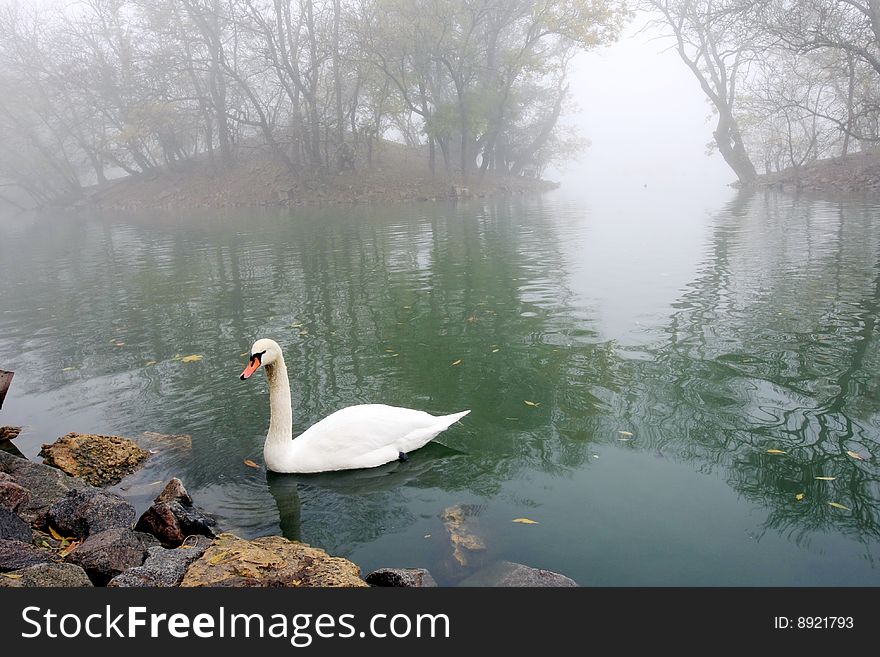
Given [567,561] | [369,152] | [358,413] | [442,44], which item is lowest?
[567,561]

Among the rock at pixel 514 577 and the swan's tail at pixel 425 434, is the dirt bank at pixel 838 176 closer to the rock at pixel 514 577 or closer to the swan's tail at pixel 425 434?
the swan's tail at pixel 425 434

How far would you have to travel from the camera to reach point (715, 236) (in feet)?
62.1

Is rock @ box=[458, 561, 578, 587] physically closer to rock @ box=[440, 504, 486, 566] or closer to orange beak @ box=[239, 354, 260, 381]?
rock @ box=[440, 504, 486, 566]

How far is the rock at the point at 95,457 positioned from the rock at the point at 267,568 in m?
2.09

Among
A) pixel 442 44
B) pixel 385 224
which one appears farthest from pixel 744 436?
pixel 442 44

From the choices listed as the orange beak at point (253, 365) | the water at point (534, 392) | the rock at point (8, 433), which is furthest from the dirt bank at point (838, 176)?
the rock at point (8, 433)

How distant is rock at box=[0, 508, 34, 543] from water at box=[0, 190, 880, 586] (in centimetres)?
106

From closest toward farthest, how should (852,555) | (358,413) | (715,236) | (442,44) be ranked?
(852,555)
(358,413)
(715,236)
(442,44)

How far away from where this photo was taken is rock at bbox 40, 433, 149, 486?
225 inches

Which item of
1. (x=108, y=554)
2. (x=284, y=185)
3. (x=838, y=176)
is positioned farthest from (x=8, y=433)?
(x=284, y=185)

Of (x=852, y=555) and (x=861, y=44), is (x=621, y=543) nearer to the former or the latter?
(x=852, y=555)

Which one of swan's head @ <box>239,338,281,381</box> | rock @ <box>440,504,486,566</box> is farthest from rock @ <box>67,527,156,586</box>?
rock @ <box>440,504,486,566</box>

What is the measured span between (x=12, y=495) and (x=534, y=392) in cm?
476

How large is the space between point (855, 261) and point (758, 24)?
14596mm
